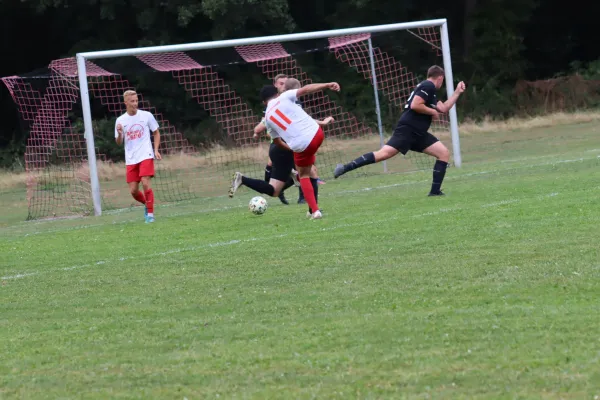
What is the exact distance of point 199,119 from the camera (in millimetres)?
37438

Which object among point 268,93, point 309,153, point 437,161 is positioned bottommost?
point 437,161

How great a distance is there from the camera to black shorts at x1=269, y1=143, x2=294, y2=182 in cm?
1313

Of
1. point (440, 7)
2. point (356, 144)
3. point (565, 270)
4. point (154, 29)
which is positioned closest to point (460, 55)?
point (440, 7)

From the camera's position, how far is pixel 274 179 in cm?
1320

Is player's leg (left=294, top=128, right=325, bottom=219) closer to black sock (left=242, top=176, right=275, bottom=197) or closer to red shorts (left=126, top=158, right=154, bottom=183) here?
black sock (left=242, top=176, right=275, bottom=197)

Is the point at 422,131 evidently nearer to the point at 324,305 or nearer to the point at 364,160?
the point at 364,160

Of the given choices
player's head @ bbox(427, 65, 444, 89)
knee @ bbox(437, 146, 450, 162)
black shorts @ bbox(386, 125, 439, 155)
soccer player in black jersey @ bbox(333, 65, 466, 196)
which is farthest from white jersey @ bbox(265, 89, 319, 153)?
player's head @ bbox(427, 65, 444, 89)

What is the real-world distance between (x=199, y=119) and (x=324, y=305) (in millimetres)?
31225

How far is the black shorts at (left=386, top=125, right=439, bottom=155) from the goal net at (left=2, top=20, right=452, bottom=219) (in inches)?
169

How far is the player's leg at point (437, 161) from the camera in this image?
1313 centimetres

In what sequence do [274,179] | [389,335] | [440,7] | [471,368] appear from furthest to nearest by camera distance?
[440,7], [274,179], [389,335], [471,368]

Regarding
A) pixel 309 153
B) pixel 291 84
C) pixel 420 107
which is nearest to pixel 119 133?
pixel 291 84

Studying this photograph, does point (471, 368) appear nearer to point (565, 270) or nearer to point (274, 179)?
point (565, 270)

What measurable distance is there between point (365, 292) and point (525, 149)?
1697cm
